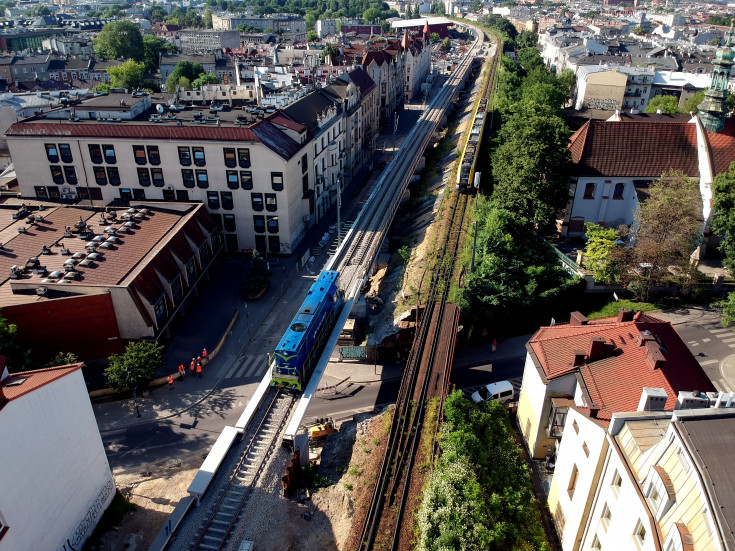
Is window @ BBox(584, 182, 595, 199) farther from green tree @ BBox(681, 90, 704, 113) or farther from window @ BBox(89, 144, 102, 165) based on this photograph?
window @ BBox(89, 144, 102, 165)

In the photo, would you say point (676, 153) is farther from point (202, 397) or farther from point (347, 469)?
point (202, 397)

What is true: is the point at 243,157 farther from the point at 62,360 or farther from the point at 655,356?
the point at 655,356

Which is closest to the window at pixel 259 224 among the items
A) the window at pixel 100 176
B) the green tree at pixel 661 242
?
the window at pixel 100 176

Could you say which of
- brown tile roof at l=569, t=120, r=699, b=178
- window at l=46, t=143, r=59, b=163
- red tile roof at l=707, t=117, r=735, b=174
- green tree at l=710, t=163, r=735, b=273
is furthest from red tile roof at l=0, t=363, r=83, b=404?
red tile roof at l=707, t=117, r=735, b=174

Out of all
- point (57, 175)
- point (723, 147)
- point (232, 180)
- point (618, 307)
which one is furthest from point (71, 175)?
point (723, 147)

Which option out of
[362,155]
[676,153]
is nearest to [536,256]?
[676,153]

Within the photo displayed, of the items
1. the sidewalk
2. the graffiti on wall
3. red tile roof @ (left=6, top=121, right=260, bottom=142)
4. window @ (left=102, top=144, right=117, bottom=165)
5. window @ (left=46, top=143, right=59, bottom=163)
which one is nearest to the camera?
the graffiti on wall
